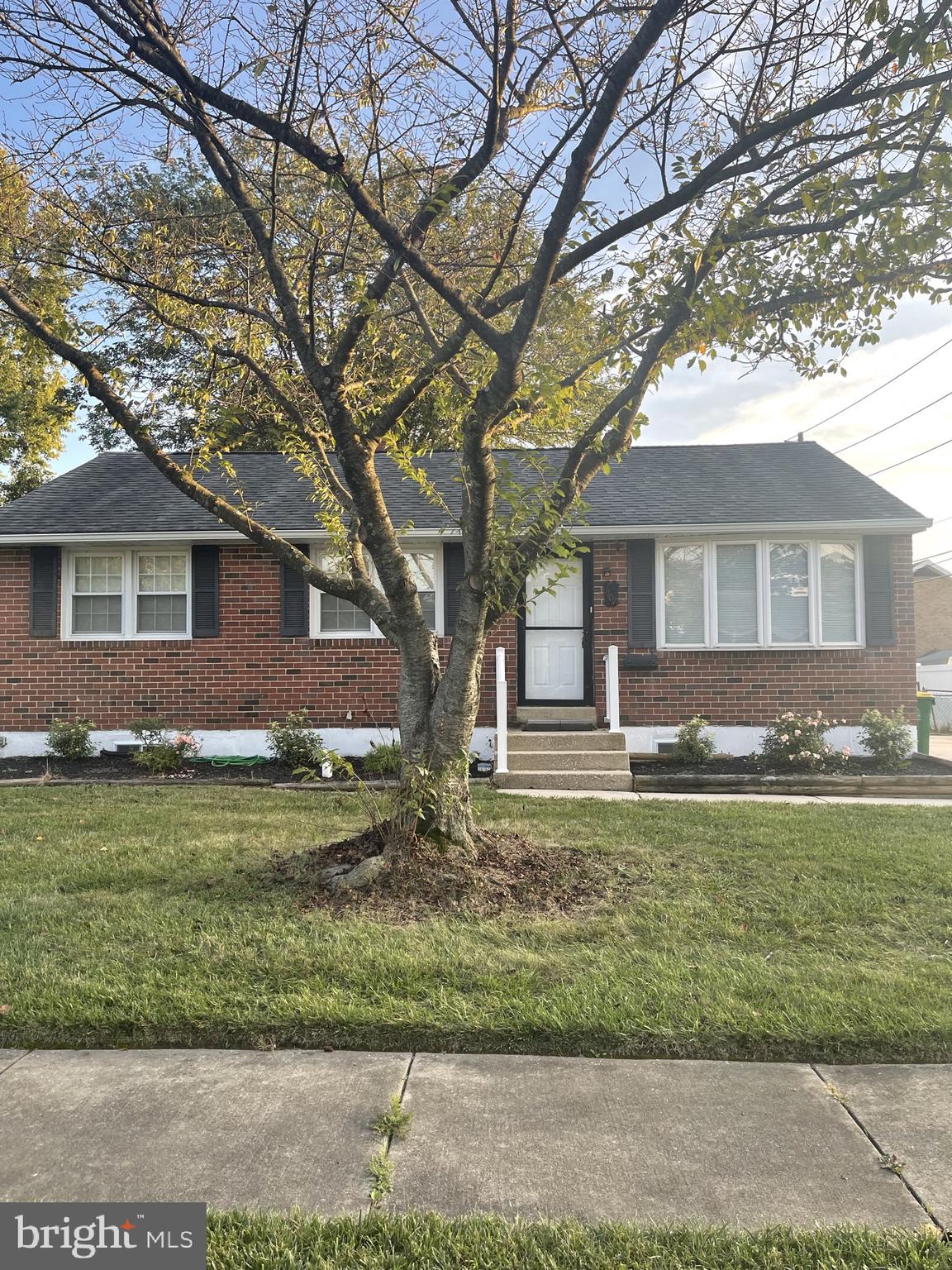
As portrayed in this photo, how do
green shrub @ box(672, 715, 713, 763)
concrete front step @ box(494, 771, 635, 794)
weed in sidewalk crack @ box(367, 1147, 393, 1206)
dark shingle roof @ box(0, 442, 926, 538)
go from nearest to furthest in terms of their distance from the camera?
weed in sidewalk crack @ box(367, 1147, 393, 1206) → concrete front step @ box(494, 771, 635, 794) → green shrub @ box(672, 715, 713, 763) → dark shingle roof @ box(0, 442, 926, 538)

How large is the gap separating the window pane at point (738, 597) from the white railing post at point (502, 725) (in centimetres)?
312

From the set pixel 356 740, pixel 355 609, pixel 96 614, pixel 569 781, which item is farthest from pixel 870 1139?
pixel 96 614

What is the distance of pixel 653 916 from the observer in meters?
4.93

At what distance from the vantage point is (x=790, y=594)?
11531 mm

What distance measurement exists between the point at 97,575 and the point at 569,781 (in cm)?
739

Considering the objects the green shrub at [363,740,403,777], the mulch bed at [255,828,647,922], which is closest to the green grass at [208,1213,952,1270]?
the mulch bed at [255,828,647,922]

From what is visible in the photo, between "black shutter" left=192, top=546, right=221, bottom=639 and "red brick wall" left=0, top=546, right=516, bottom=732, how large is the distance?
11 cm

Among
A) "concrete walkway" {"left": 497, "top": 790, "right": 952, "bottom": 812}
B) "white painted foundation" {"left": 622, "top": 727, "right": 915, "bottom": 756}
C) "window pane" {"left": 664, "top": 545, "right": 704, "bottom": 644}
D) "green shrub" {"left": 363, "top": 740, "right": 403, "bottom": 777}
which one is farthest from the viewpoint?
"window pane" {"left": 664, "top": 545, "right": 704, "bottom": 644}

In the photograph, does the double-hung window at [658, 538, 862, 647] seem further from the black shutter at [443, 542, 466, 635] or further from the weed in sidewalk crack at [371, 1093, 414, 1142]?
the weed in sidewalk crack at [371, 1093, 414, 1142]

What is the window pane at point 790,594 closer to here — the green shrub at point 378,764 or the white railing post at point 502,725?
the white railing post at point 502,725

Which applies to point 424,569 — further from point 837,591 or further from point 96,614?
point 837,591

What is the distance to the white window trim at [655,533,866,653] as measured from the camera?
37.3 ft

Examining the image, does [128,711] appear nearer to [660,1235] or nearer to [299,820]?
[299,820]

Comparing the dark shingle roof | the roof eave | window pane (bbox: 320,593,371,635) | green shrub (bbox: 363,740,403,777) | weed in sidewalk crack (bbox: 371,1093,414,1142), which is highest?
the dark shingle roof
